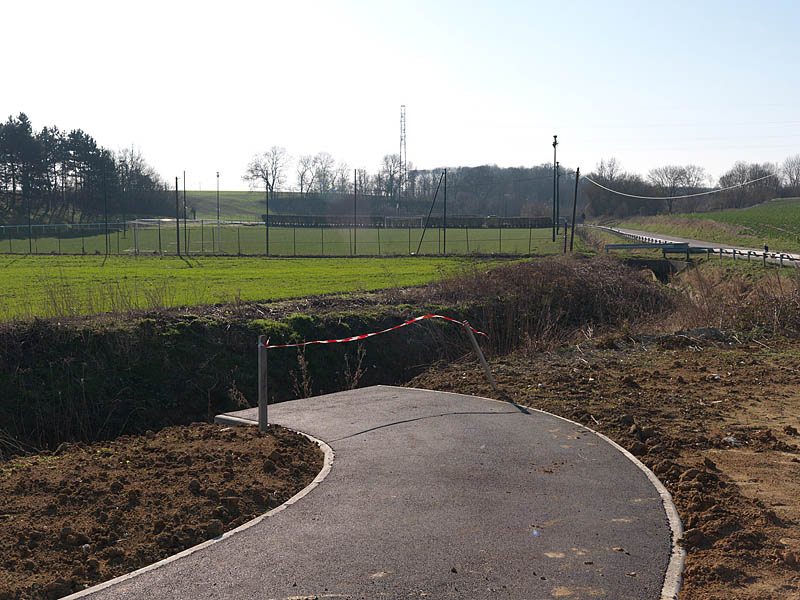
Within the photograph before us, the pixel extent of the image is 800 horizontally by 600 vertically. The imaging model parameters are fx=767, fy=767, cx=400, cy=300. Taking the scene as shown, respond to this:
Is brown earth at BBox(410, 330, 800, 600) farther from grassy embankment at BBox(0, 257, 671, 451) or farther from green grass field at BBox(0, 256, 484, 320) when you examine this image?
green grass field at BBox(0, 256, 484, 320)

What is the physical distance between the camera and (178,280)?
2778 centimetres

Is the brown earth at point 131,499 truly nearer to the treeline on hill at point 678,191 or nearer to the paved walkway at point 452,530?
the paved walkway at point 452,530

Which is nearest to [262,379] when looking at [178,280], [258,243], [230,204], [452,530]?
[452,530]

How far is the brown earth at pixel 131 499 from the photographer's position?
5.30m

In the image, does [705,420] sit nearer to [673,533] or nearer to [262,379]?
[673,533]

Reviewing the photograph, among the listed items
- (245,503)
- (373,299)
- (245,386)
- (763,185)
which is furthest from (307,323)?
(763,185)

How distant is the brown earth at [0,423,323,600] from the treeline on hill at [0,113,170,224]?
77.5 meters

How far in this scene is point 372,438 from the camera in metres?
8.56

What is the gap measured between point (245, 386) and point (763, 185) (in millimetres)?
108193

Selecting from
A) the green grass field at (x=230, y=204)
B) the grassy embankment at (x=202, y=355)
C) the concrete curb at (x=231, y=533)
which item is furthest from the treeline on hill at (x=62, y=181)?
the concrete curb at (x=231, y=533)

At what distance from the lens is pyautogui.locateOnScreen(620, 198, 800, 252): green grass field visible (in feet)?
157

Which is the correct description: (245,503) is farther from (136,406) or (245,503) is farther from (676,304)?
(676,304)

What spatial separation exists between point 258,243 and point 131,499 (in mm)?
58356

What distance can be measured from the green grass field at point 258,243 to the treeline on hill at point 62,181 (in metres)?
10.3
